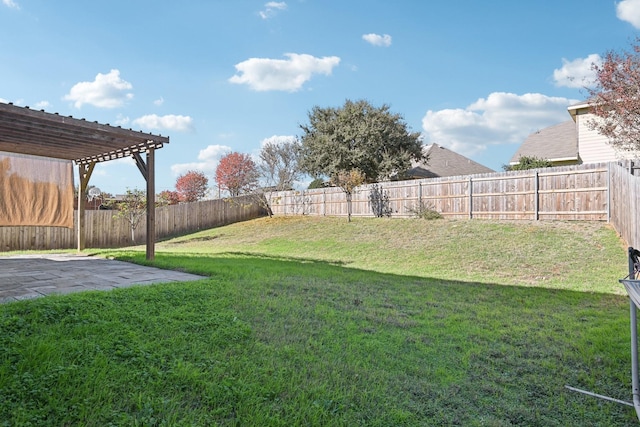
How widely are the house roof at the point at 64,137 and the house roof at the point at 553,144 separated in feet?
55.2

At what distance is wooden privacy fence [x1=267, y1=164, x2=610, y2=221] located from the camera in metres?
10.2

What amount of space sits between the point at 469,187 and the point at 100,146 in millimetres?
10980

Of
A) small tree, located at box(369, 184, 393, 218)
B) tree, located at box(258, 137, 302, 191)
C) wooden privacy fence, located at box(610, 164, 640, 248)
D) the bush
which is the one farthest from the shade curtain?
tree, located at box(258, 137, 302, 191)

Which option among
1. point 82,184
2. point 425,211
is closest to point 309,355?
point 82,184

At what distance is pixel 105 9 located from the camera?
7004mm

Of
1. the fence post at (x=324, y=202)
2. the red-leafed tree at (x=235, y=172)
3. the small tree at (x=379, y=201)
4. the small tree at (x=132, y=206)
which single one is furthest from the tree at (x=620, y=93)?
the red-leafed tree at (x=235, y=172)

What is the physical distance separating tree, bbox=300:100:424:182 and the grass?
14.8 meters

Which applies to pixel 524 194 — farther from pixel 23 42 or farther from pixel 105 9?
pixel 23 42

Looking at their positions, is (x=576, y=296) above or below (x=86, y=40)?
below

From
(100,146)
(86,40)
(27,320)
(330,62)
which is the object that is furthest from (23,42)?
(330,62)

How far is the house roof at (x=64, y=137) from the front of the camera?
18.9 ft

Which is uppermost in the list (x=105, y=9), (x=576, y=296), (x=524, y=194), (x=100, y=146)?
(x=105, y=9)

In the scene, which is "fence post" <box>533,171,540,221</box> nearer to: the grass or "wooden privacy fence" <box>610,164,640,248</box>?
"wooden privacy fence" <box>610,164,640,248</box>

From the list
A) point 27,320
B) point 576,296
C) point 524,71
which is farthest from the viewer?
point 524,71
